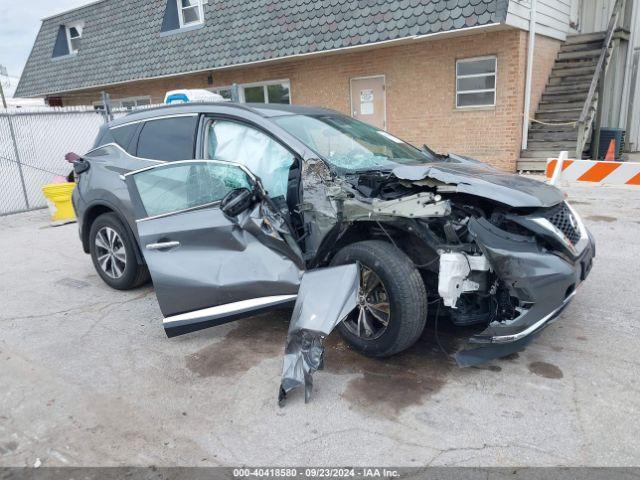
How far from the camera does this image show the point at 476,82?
1074cm

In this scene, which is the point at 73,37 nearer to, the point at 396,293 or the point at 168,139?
the point at 168,139

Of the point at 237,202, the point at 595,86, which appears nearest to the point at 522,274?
the point at 237,202

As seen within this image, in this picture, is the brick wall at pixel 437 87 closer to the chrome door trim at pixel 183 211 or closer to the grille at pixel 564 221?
the grille at pixel 564 221

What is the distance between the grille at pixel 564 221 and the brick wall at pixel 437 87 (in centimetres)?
762

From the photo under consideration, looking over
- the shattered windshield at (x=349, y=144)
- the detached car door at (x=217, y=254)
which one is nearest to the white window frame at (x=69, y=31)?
the shattered windshield at (x=349, y=144)

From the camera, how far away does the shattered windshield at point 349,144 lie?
3920mm

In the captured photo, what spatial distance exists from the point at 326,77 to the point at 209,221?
32.1 ft

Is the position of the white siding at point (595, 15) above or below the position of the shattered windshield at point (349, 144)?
above

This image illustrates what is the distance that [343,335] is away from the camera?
3.62 m

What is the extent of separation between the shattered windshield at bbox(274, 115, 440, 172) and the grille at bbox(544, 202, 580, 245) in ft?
3.85

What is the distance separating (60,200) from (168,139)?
5650 mm

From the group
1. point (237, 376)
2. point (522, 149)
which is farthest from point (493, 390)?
point (522, 149)

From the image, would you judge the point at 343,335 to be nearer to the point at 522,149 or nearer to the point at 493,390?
the point at 493,390

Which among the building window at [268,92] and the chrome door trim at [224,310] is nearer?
the chrome door trim at [224,310]
